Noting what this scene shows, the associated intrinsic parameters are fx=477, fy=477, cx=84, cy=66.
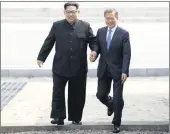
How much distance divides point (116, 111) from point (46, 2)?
14866mm

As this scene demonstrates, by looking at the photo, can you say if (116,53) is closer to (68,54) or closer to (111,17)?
(111,17)

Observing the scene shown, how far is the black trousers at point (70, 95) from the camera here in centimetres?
639

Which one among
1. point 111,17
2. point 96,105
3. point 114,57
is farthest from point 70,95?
point 96,105

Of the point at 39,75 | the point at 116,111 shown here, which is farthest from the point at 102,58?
the point at 39,75

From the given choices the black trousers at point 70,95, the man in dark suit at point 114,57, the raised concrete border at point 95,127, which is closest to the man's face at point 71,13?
the man in dark suit at point 114,57

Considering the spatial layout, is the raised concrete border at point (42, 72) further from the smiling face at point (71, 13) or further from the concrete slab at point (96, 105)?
the smiling face at point (71, 13)

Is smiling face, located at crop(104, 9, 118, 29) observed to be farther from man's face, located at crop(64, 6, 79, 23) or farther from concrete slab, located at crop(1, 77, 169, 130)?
concrete slab, located at crop(1, 77, 169, 130)

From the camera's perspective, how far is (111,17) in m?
5.98

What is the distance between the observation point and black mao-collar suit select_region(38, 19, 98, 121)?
6.23m

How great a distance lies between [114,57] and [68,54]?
2.02 feet

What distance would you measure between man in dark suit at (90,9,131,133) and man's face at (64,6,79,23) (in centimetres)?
38

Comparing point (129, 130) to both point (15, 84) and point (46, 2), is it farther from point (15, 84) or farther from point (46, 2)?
point (46, 2)

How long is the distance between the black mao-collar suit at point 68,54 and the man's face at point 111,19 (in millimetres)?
355

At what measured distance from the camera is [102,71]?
6191 millimetres
